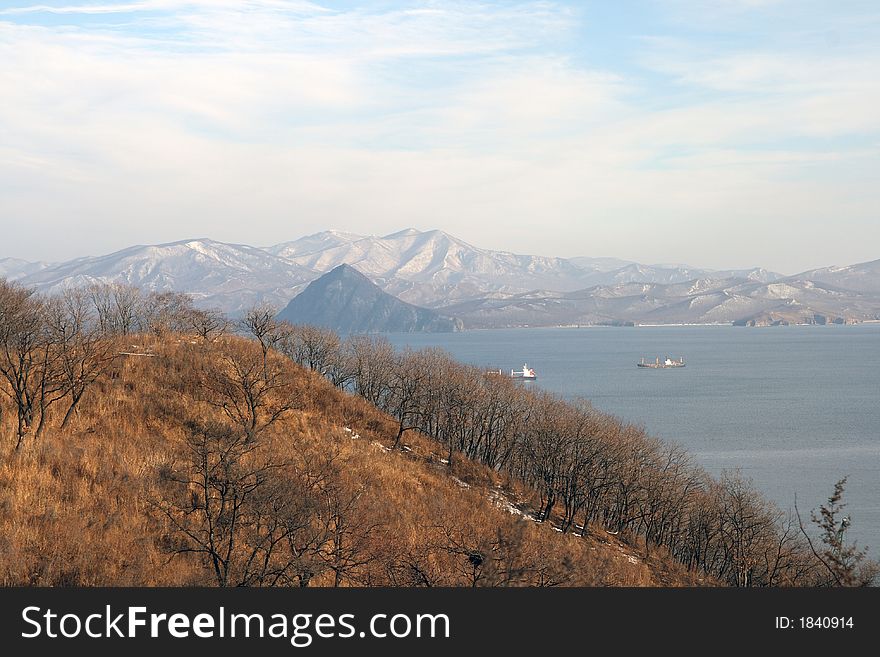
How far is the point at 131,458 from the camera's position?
112 feet

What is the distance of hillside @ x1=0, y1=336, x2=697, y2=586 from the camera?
69.4 ft

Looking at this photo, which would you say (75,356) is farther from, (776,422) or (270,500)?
(776,422)

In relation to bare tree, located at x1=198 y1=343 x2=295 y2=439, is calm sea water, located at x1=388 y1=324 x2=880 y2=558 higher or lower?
lower

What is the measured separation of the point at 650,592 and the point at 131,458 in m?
28.5

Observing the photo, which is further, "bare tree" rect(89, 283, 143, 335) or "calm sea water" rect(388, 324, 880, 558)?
"calm sea water" rect(388, 324, 880, 558)

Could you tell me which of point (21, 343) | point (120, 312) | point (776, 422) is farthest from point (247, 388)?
point (776, 422)

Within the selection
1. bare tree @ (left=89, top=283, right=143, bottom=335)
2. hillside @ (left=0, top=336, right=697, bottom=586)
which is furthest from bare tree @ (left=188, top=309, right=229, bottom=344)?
bare tree @ (left=89, top=283, right=143, bottom=335)

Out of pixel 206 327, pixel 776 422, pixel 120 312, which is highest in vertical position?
pixel 120 312

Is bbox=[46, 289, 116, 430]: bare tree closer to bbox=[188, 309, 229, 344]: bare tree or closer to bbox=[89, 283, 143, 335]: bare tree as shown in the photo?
bbox=[188, 309, 229, 344]: bare tree

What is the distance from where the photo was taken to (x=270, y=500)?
20266mm

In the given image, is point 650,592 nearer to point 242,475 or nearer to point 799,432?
point 242,475

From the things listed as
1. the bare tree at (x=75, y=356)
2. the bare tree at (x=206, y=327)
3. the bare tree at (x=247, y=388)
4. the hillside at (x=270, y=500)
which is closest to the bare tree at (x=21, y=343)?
the bare tree at (x=75, y=356)

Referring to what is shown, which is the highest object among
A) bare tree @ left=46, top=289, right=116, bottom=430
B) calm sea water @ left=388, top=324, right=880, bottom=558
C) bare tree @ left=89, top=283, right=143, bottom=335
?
bare tree @ left=89, top=283, right=143, bottom=335

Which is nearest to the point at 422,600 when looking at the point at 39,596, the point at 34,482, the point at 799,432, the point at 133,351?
the point at 39,596
